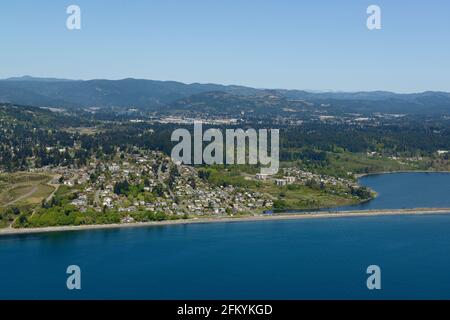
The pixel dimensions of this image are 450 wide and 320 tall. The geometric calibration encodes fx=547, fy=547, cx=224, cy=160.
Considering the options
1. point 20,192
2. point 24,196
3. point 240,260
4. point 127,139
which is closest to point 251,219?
point 240,260

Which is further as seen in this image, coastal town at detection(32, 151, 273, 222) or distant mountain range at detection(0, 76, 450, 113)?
distant mountain range at detection(0, 76, 450, 113)

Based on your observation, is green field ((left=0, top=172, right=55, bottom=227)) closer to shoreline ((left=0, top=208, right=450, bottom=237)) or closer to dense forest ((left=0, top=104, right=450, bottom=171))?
shoreline ((left=0, top=208, right=450, bottom=237))

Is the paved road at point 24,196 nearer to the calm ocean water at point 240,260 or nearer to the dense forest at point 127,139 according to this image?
the calm ocean water at point 240,260

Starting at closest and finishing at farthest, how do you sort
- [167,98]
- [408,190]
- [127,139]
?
[408,190] → [127,139] → [167,98]

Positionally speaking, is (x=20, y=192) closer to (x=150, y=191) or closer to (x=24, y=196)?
(x=24, y=196)

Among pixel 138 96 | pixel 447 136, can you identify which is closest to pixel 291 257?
pixel 447 136

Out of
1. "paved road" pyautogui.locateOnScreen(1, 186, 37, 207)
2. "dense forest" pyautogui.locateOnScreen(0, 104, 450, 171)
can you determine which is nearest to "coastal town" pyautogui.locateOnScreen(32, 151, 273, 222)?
"paved road" pyautogui.locateOnScreen(1, 186, 37, 207)

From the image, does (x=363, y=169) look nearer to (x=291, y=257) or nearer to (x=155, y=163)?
(x=155, y=163)
